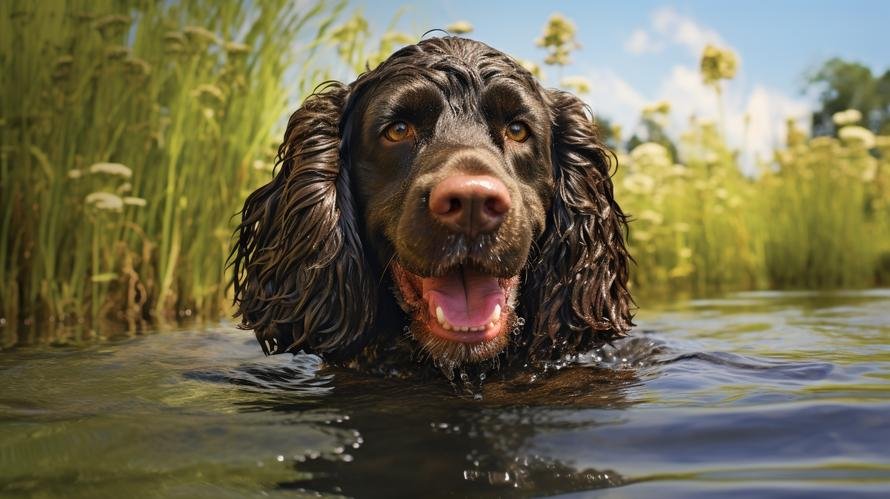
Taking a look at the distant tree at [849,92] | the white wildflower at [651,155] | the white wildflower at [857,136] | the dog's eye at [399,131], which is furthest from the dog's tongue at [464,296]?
the distant tree at [849,92]

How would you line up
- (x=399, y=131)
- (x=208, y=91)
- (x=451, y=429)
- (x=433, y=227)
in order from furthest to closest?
1. (x=208, y=91)
2. (x=399, y=131)
3. (x=433, y=227)
4. (x=451, y=429)

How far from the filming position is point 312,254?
3.91 meters

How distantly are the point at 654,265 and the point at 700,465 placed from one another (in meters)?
9.21

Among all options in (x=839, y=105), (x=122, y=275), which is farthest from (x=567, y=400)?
(x=839, y=105)

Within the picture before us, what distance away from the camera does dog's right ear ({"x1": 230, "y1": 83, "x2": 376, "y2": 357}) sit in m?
3.86

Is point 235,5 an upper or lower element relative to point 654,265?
upper

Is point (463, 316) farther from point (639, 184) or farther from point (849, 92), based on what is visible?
point (849, 92)

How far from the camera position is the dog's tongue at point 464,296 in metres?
3.48

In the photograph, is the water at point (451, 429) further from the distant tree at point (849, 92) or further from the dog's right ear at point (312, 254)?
the distant tree at point (849, 92)

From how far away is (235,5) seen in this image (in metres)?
7.24

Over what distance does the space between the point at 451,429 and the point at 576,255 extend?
157cm

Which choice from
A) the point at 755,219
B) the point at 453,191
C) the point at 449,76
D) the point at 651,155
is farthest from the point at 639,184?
the point at 453,191

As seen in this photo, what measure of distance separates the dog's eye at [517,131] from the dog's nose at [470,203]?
0.66 m

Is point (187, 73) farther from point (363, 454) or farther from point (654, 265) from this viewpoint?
point (654, 265)
